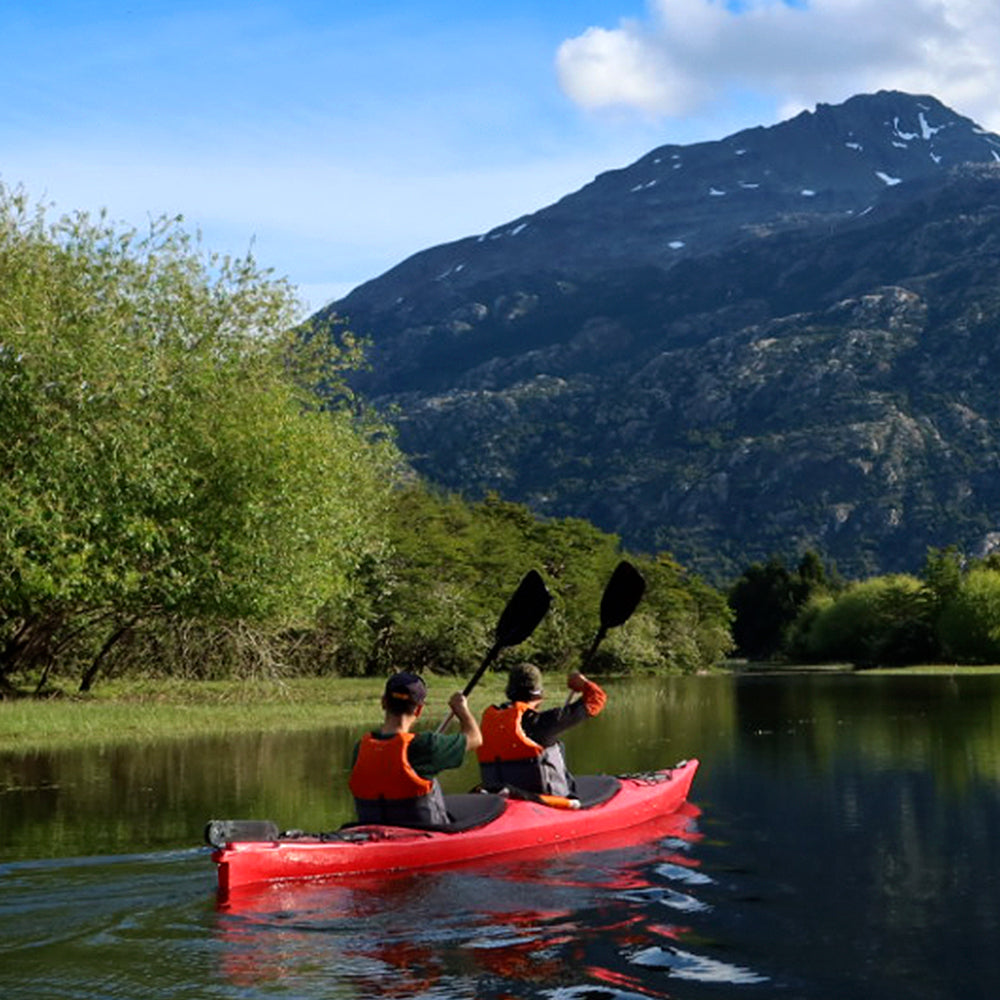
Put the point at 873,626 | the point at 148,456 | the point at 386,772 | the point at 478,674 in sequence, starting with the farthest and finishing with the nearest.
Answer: the point at 873,626, the point at 148,456, the point at 478,674, the point at 386,772

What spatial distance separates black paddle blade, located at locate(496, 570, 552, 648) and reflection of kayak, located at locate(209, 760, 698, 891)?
3141mm

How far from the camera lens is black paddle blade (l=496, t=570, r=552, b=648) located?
2097cm

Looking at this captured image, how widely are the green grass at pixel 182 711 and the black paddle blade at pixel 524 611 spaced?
11347 mm

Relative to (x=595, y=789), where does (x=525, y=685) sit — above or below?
above

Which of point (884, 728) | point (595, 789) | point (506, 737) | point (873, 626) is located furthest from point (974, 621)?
point (506, 737)

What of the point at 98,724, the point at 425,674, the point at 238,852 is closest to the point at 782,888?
the point at 238,852

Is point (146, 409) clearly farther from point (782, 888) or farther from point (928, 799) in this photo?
point (782, 888)

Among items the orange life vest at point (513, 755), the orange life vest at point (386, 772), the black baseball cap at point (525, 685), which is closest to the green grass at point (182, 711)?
the orange life vest at point (513, 755)

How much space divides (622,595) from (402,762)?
811 centimetres

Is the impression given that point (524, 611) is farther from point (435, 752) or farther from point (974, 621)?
point (974, 621)

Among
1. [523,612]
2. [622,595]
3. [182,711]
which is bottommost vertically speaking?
[182,711]

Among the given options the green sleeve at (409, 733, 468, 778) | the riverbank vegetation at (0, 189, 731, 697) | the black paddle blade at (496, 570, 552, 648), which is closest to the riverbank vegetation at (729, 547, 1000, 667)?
the riverbank vegetation at (0, 189, 731, 697)

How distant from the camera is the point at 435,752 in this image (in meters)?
14.6

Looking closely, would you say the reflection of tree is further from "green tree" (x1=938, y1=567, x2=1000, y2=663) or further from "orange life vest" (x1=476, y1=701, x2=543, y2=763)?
"green tree" (x1=938, y1=567, x2=1000, y2=663)
